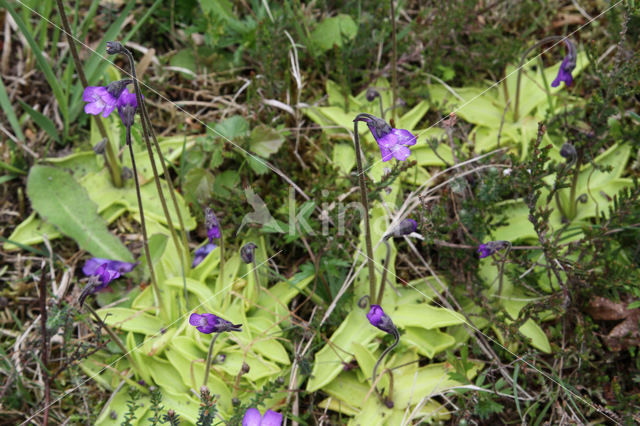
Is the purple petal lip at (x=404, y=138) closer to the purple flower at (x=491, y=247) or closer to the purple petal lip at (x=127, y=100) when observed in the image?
the purple flower at (x=491, y=247)

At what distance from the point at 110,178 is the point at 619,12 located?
9.20 ft

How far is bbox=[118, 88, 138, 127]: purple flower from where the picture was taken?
2.06 metres

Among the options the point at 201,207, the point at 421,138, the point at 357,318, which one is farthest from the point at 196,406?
the point at 421,138

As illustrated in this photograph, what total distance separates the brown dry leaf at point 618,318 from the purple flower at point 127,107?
79.0 inches

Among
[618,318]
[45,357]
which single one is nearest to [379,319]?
[618,318]

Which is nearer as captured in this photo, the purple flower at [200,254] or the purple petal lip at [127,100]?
the purple petal lip at [127,100]

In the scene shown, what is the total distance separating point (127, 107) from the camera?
6.77ft

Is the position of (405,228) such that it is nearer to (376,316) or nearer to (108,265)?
(376,316)

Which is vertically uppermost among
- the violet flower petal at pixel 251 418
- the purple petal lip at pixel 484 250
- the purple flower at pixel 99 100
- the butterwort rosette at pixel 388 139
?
the purple flower at pixel 99 100

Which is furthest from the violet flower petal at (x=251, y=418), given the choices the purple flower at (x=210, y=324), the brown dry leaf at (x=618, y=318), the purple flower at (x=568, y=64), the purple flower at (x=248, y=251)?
the purple flower at (x=568, y=64)

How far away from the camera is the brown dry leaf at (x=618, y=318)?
2396mm

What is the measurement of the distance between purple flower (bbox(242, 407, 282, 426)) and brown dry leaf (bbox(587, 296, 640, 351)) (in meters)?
1.39

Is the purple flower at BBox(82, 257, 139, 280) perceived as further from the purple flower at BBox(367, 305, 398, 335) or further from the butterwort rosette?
the butterwort rosette

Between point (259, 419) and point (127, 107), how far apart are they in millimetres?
1170
